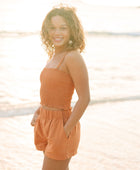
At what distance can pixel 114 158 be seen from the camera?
384 centimetres

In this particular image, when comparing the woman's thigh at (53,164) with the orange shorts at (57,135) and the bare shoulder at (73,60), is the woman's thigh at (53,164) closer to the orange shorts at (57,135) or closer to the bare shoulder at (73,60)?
the orange shorts at (57,135)

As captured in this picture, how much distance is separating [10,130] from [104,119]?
64.1 inches

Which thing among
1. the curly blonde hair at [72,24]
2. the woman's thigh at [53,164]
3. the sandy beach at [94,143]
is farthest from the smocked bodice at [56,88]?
the sandy beach at [94,143]

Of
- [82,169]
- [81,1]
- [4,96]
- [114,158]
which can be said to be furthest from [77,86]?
[81,1]

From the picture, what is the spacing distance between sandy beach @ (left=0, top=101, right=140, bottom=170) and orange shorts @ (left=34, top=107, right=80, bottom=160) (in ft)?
4.61

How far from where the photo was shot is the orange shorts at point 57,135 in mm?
2217

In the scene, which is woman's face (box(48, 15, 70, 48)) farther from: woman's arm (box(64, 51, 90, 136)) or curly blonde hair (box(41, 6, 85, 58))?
woman's arm (box(64, 51, 90, 136))

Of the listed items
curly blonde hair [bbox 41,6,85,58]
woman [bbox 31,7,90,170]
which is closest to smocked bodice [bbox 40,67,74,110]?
woman [bbox 31,7,90,170]

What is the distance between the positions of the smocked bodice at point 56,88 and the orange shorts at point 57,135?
7cm

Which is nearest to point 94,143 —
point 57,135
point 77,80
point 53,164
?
point 53,164

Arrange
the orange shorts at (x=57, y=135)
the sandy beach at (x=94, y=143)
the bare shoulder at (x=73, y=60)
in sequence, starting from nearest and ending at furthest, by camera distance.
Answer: the bare shoulder at (x=73, y=60) → the orange shorts at (x=57, y=135) → the sandy beach at (x=94, y=143)

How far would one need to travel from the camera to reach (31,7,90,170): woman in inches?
85.7

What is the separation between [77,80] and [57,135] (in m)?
0.42

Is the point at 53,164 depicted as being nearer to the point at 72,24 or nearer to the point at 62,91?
the point at 62,91
